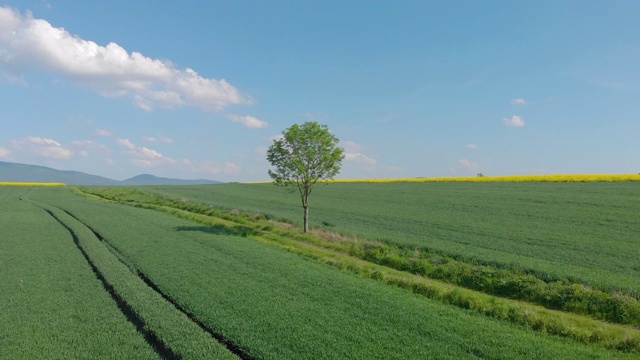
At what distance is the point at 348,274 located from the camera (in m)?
18.7

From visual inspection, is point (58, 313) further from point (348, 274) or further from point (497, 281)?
point (497, 281)

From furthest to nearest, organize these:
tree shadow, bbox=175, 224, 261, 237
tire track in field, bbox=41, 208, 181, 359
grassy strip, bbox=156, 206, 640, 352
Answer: tree shadow, bbox=175, 224, 261, 237 < grassy strip, bbox=156, 206, 640, 352 < tire track in field, bbox=41, 208, 181, 359

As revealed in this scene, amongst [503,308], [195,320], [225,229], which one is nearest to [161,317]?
[195,320]

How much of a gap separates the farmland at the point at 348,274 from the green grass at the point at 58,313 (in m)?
0.27

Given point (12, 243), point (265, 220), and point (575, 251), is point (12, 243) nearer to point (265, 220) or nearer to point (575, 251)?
point (265, 220)

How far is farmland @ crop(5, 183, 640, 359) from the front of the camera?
35.8 ft

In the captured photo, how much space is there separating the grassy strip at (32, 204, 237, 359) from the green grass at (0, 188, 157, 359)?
1.70ft

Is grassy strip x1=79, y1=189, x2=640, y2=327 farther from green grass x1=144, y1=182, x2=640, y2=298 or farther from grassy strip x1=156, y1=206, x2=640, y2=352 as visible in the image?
green grass x1=144, y1=182, x2=640, y2=298

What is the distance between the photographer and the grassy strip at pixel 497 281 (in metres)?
14.2

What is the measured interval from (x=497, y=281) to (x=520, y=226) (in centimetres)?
1293

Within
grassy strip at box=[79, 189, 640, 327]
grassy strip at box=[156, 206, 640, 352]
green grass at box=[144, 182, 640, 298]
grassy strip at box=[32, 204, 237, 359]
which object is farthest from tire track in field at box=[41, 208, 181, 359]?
green grass at box=[144, 182, 640, 298]

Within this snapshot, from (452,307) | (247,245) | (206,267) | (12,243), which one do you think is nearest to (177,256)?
(206,267)

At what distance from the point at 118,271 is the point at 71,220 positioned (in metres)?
22.4

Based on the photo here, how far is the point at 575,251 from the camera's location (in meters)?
21.0
